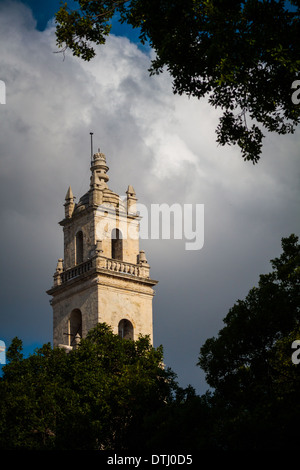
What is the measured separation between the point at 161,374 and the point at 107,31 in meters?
17.0

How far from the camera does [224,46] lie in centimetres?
1902

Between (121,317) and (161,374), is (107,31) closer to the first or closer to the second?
(161,374)

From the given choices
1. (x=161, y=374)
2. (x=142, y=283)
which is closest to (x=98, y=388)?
(x=161, y=374)

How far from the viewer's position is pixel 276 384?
27.7m

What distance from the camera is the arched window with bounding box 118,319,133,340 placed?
48.6 meters

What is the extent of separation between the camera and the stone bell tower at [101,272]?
47656 mm

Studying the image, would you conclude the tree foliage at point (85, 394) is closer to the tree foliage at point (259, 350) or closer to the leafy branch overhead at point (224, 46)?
the tree foliage at point (259, 350)

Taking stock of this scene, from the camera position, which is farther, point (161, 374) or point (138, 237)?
point (138, 237)

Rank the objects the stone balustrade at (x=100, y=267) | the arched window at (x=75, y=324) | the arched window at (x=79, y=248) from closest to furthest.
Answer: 1. the stone balustrade at (x=100, y=267)
2. the arched window at (x=75, y=324)
3. the arched window at (x=79, y=248)

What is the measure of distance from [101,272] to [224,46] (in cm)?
2940

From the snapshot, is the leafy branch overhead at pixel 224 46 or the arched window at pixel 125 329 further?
the arched window at pixel 125 329

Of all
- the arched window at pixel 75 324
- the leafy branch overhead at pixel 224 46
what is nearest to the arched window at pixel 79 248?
the arched window at pixel 75 324

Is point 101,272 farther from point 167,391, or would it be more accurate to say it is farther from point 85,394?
point 167,391

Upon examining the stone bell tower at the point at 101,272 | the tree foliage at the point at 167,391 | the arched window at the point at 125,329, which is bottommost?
the tree foliage at the point at 167,391
